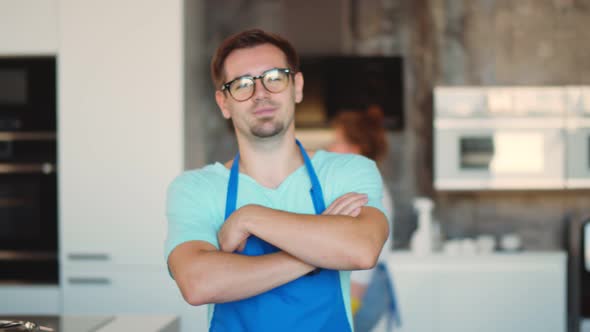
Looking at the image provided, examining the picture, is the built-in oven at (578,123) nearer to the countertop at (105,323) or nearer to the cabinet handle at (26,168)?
the countertop at (105,323)

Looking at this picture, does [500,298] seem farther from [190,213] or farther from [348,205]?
[190,213]

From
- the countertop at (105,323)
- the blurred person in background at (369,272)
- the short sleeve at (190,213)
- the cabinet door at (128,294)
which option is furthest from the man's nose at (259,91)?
the cabinet door at (128,294)

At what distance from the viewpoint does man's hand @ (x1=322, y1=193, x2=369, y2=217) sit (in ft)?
3.94

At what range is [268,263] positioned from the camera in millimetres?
1129

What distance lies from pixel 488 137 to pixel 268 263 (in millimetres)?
2420

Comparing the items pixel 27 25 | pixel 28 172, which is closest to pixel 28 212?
pixel 28 172

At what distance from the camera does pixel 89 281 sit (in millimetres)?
2664

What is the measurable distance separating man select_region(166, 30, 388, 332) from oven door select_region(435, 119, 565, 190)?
2.06 meters

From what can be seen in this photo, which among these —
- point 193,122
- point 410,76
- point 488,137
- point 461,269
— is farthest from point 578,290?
point 193,122

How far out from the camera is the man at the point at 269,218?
1116 millimetres

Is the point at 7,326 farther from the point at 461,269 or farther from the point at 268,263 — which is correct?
the point at 461,269

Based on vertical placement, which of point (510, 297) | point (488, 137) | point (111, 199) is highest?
point (488, 137)

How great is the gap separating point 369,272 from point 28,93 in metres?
1.75

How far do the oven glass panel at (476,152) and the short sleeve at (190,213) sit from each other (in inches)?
90.8
